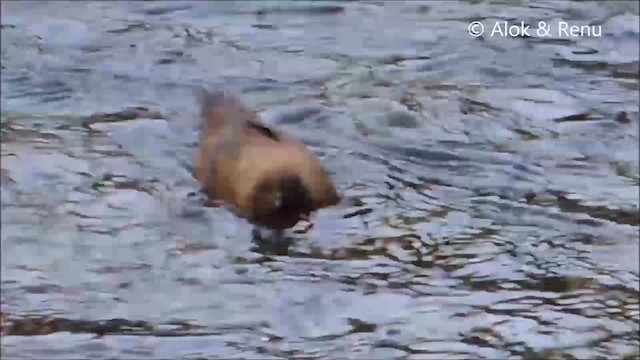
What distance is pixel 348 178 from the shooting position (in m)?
2.54

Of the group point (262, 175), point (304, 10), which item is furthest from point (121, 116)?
point (304, 10)

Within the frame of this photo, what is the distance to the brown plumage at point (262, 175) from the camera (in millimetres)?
2381

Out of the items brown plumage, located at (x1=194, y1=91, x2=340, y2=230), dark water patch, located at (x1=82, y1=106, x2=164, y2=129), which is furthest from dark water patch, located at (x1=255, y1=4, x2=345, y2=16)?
brown plumage, located at (x1=194, y1=91, x2=340, y2=230)

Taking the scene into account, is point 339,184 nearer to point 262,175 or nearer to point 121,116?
point 262,175

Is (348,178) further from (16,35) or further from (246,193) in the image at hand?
(16,35)

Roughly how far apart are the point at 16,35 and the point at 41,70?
0.17m

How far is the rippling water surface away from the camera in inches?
88.4

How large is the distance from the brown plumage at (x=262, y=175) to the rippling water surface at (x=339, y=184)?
0.04 m

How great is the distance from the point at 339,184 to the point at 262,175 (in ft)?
0.69

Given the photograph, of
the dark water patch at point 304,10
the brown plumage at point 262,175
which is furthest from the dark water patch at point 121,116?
the dark water patch at point 304,10

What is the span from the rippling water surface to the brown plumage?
0.04m

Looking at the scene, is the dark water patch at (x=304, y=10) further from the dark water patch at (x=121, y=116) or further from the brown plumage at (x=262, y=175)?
the brown plumage at (x=262, y=175)

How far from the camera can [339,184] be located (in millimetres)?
2508

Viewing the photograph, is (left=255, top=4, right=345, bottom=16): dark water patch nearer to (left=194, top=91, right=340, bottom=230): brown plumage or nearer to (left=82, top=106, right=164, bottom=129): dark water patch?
(left=82, top=106, right=164, bottom=129): dark water patch
